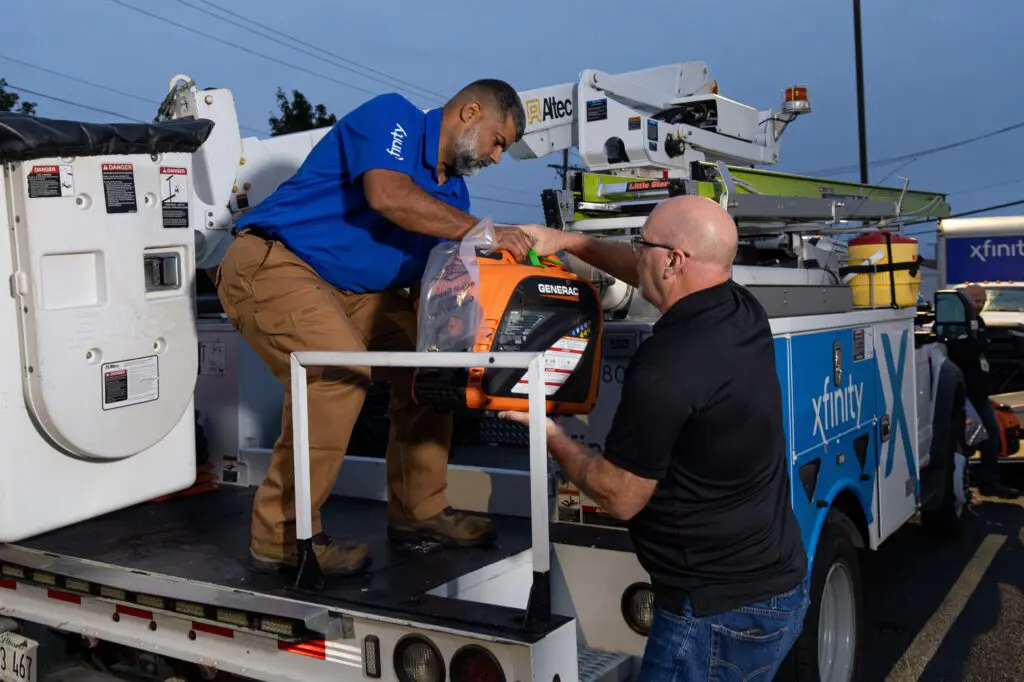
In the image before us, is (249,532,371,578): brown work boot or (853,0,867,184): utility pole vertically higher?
(853,0,867,184): utility pole

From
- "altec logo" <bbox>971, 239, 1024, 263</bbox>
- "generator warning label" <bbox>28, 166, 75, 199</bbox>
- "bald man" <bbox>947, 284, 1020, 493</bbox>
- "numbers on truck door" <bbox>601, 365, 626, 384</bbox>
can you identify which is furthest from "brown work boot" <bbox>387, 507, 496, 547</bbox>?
"altec logo" <bbox>971, 239, 1024, 263</bbox>

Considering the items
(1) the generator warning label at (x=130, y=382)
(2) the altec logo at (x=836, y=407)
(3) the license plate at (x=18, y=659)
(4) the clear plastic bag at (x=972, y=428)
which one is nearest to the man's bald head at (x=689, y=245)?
(2) the altec logo at (x=836, y=407)

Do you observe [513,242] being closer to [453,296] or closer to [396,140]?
[453,296]

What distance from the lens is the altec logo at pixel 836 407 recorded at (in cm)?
378

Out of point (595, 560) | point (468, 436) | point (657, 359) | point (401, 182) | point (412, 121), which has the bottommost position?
point (595, 560)

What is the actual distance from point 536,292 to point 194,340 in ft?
5.46

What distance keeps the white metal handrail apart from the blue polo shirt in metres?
0.73

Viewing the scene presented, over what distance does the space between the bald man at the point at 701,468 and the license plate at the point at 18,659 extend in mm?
2152

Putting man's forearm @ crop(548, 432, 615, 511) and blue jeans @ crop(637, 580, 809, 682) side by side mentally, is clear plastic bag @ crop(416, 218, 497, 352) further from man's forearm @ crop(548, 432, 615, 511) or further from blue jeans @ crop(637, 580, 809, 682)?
blue jeans @ crop(637, 580, 809, 682)

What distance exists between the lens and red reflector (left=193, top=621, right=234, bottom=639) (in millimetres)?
3018

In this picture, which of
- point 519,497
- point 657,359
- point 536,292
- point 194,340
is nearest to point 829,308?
point 519,497

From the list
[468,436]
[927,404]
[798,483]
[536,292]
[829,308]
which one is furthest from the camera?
[927,404]

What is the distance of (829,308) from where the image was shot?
168 inches

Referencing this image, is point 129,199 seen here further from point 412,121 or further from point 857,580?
point 857,580
